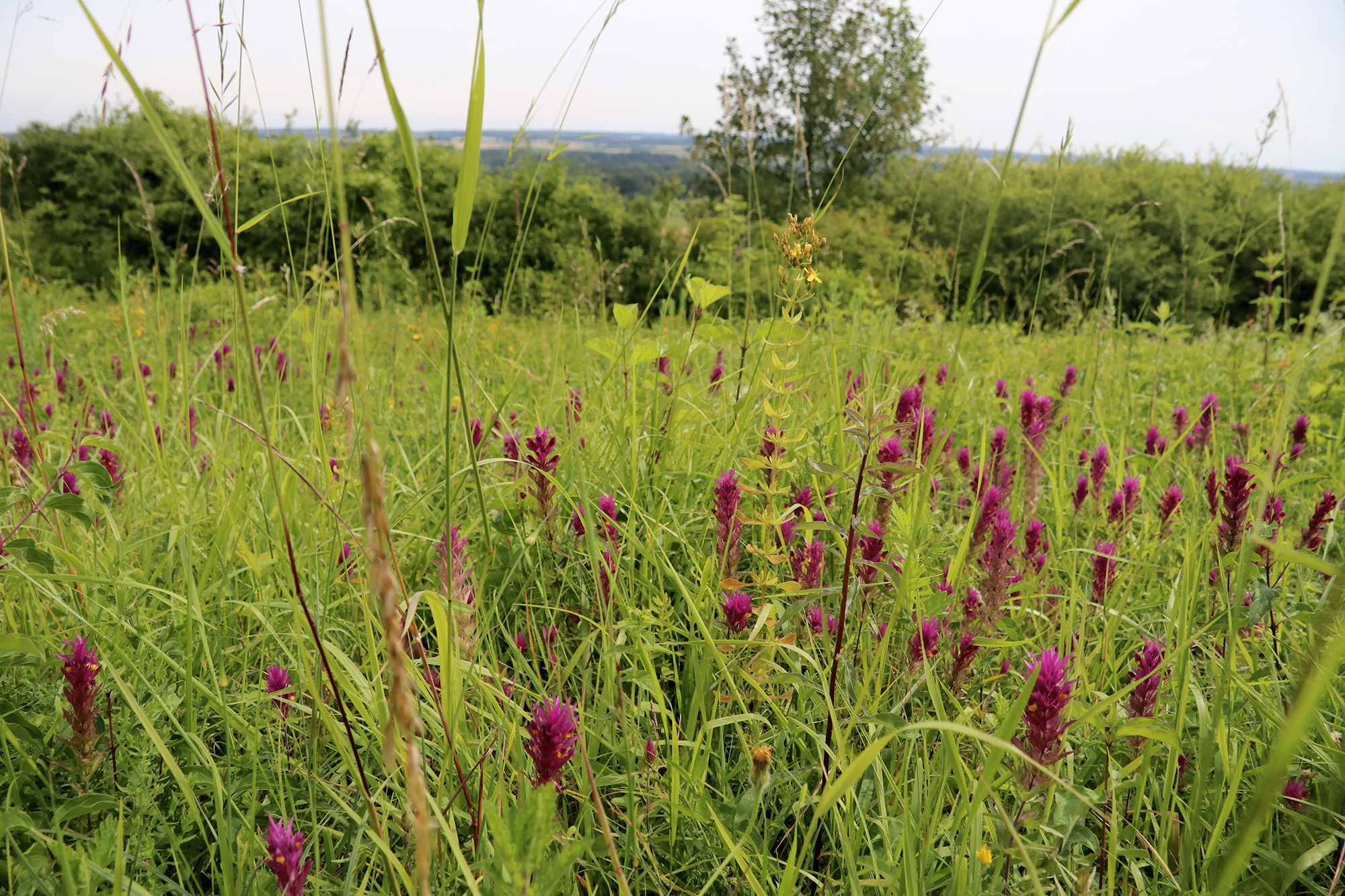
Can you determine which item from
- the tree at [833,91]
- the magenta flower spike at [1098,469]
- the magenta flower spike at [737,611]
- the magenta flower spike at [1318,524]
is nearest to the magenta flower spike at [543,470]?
the magenta flower spike at [737,611]

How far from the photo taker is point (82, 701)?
3.72 feet

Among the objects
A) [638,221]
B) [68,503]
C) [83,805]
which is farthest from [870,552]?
[638,221]

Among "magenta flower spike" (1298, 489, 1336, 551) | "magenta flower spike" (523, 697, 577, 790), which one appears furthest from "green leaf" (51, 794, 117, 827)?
"magenta flower spike" (1298, 489, 1336, 551)

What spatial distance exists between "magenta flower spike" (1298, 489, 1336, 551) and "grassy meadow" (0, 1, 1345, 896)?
12mm

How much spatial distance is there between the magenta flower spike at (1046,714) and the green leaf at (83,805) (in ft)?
4.41

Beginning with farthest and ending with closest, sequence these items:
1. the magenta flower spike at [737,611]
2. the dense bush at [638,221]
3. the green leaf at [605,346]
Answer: the dense bush at [638,221], the green leaf at [605,346], the magenta flower spike at [737,611]

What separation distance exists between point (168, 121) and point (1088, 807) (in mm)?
15977

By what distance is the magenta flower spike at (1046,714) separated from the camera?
1.02 meters

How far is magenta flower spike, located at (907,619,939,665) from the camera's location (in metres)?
1.32

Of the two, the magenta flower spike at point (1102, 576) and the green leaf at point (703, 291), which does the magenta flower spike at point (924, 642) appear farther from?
the green leaf at point (703, 291)

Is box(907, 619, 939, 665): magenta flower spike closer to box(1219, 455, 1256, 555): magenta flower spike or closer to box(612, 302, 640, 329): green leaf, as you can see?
box(1219, 455, 1256, 555): magenta flower spike

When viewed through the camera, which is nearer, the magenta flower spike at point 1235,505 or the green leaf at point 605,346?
the magenta flower spike at point 1235,505

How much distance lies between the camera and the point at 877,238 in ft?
38.6

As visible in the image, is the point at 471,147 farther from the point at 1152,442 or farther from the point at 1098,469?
the point at 1152,442
